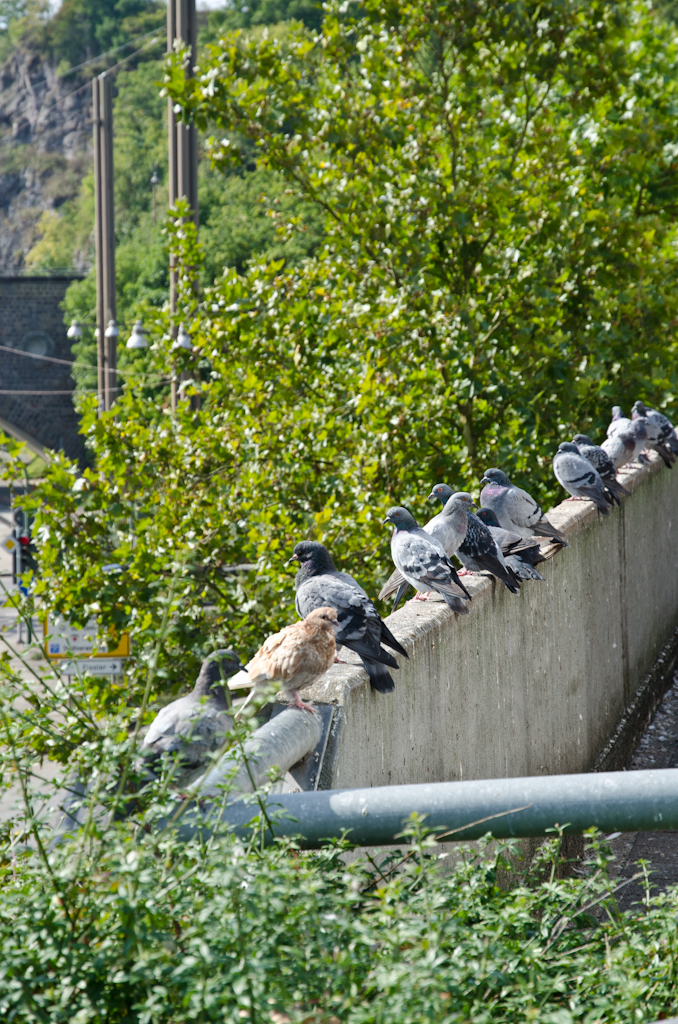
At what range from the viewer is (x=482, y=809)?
197 cm

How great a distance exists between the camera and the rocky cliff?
88.4m

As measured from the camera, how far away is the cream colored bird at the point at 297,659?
2512 millimetres

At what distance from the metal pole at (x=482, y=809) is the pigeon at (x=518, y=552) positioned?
2129 mm

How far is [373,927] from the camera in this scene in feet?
5.45

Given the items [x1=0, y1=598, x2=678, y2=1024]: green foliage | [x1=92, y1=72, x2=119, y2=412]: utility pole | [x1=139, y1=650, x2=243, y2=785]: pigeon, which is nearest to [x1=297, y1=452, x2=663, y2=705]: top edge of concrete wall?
[x1=139, y1=650, x2=243, y2=785]: pigeon

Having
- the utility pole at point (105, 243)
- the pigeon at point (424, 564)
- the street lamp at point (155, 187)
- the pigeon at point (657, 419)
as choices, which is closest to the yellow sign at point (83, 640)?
the pigeon at point (424, 564)

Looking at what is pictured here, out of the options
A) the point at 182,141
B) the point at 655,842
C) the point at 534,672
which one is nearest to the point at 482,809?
the point at 534,672

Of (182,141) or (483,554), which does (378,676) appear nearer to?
(483,554)

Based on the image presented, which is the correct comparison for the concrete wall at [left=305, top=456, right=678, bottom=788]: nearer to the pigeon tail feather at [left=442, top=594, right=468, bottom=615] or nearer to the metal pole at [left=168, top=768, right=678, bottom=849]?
the pigeon tail feather at [left=442, top=594, right=468, bottom=615]

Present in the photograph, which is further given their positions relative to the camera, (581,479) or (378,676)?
(581,479)

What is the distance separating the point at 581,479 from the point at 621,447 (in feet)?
4.24

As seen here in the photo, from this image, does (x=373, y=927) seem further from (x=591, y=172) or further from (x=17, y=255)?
(x=17, y=255)

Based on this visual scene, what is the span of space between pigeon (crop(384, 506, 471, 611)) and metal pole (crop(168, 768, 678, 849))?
1.49m

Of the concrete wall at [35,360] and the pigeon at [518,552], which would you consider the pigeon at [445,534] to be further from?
the concrete wall at [35,360]
